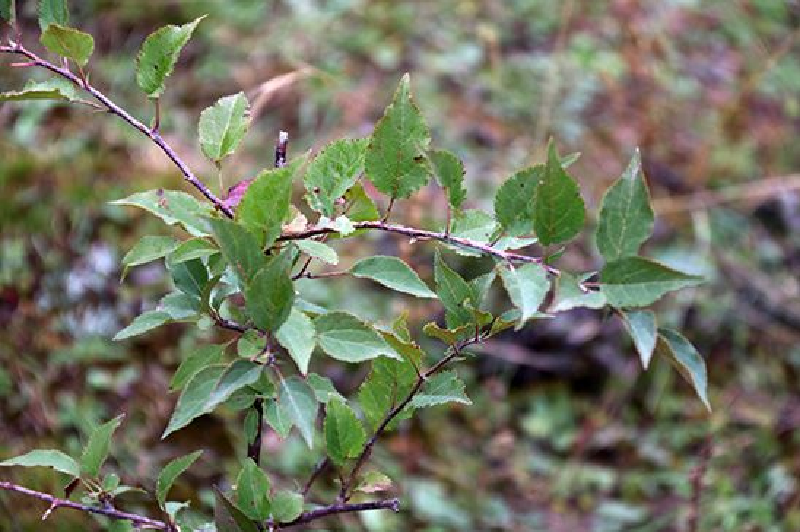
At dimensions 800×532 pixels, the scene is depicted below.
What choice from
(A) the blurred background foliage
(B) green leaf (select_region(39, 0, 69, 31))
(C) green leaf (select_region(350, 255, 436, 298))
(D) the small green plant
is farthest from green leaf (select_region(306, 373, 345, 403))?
(A) the blurred background foliage

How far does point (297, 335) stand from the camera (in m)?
0.65

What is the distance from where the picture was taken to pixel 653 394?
221cm

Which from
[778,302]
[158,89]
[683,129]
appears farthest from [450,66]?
[158,89]

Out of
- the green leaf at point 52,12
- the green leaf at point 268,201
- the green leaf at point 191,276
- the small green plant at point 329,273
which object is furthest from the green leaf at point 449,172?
the green leaf at point 52,12

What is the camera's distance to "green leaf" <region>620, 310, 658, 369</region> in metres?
0.65

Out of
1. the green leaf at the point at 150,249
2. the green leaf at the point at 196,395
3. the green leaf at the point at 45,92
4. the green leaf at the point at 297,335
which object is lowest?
the green leaf at the point at 196,395

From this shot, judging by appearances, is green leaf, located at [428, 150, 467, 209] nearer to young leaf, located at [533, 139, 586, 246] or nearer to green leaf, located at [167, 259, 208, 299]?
young leaf, located at [533, 139, 586, 246]

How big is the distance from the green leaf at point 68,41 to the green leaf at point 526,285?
14.0 inches

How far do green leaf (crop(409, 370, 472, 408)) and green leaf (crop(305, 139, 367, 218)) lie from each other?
0.16 metres

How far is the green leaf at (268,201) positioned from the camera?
0.65 metres

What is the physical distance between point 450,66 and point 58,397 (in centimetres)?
161

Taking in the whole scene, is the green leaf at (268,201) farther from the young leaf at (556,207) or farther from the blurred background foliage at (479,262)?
the blurred background foliage at (479,262)

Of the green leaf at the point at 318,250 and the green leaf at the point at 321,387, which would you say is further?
the green leaf at the point at 321,387

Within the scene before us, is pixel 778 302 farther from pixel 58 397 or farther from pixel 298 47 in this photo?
pixel 58 397
